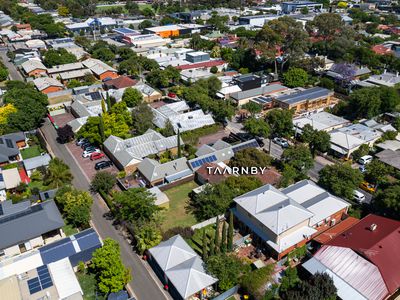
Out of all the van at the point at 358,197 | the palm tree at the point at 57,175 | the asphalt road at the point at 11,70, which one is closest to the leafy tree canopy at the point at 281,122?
the van at the point at 358,197

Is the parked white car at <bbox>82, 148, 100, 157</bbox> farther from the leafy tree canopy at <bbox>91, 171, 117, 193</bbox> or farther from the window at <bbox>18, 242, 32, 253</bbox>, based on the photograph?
the window at <bbox>18, 242, 32, 253</bbox>

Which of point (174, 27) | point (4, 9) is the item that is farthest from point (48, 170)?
point (4, 9)

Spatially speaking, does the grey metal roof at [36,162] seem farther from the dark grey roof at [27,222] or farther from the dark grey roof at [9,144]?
the dark grey roof at [27,222]

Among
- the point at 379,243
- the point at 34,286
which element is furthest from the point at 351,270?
the point at 34,286

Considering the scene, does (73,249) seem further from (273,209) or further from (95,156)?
(95,156)

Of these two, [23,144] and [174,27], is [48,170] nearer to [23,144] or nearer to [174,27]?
[23,144]
